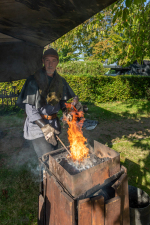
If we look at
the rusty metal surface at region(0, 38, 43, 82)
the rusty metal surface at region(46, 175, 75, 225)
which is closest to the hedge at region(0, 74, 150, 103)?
the rusty metal surface at region(0, 38, 43, 82)

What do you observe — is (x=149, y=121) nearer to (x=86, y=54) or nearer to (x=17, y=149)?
(x=17, y=149)

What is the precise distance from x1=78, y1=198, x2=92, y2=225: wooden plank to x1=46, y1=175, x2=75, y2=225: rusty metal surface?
75 millimetres

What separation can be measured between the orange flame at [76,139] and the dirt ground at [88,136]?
2.19 meters

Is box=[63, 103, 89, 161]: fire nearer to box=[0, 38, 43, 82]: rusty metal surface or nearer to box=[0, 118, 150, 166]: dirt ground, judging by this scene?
box=[0, 38, 43, 82]: rusty metal surface

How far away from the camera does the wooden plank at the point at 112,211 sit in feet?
5.18

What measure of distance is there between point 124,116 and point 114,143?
3629mm

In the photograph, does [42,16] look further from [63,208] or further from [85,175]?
[63,208]

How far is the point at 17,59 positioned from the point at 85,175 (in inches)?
111

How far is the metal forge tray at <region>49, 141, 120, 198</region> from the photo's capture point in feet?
5.35

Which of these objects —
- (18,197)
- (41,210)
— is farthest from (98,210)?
(18,197)

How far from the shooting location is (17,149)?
15.8ft

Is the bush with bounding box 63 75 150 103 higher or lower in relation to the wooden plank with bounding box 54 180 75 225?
higher

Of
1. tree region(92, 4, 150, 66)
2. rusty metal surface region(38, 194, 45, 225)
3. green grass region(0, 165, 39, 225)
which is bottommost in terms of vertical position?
green grass region(0, 165, 39, 225)

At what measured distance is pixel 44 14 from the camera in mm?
1846
